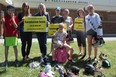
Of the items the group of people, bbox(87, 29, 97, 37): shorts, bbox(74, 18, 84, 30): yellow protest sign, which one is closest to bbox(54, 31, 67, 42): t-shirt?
the group of people

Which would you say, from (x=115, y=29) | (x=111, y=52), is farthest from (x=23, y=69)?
(x=115, y=29)

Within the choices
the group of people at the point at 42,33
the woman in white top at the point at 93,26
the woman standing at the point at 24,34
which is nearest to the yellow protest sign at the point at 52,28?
the group of people at the point at 42,33

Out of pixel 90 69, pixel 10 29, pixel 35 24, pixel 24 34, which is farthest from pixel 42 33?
pixel 90 69

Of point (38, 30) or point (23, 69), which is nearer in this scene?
point (23, 69)

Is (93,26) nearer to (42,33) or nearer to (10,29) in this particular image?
(42,33)

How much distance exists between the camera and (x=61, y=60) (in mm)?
9945

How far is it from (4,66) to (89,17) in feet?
10.5

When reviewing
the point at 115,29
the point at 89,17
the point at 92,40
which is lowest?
the point at 115,29

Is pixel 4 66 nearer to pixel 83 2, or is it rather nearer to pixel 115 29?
pixel 83 2

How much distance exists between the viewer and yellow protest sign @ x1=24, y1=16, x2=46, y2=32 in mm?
10125

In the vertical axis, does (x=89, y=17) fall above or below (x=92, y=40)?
above

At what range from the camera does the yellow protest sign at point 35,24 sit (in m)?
10.1

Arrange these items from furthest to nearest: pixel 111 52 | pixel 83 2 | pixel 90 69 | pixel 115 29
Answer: pixel 115 29 < pixel 83 2 < pixel 111 52 < pixel 90 69

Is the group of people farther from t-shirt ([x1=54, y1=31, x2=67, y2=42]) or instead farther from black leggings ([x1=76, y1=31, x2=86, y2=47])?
black leggings ([x1=76, y1=31, x2=86, y2=47])
